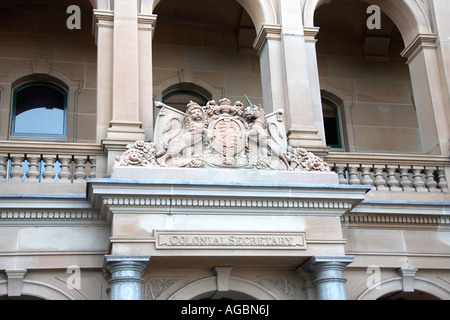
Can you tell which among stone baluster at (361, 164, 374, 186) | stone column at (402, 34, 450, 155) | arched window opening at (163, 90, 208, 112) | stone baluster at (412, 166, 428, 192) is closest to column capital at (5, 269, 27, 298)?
stone baluster at (361, 164, 374, 186)

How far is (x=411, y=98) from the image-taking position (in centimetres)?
1862

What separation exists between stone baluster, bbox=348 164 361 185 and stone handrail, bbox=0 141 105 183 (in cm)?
465

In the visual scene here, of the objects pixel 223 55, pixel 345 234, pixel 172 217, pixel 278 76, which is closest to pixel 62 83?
pixel 223 55

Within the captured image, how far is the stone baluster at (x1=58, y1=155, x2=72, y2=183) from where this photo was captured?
41.3 ft

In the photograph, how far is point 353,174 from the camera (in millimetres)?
13719

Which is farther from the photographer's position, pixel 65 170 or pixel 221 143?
pixel 65 170

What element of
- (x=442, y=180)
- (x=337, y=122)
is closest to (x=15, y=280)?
(x=442, y=180)

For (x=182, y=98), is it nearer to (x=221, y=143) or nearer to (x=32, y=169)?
(x=221, y=143)

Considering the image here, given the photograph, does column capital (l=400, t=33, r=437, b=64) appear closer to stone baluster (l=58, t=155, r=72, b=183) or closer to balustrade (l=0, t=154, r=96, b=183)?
balustrade (l=0, t=154, r=96, b=183)

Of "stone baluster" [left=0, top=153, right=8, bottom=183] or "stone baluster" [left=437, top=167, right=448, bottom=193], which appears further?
"stone baluster" [left=437, top=167, right=448, bottom=193]

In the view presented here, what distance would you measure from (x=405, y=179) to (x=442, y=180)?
762 mm

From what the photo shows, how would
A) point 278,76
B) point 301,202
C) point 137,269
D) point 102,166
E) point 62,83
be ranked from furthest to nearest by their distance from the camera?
point 62,83
point 278,76
point 102,166
point 301,202
point 137,269
